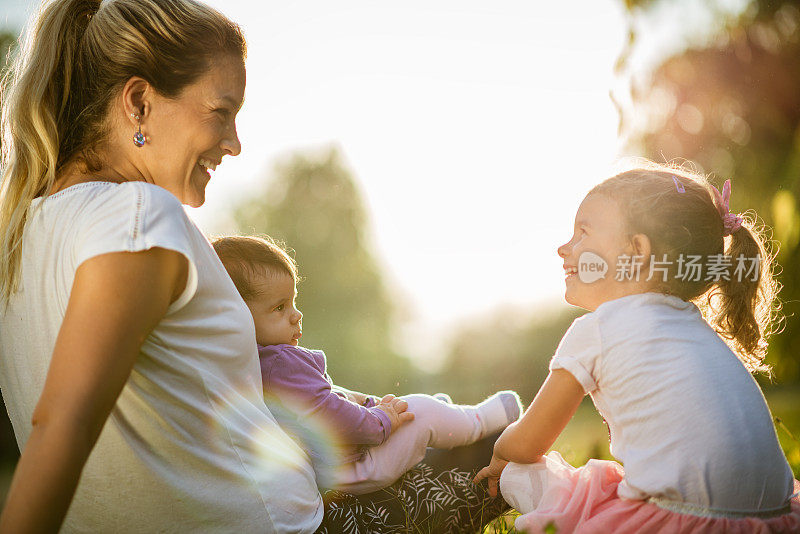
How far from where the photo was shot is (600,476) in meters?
1.91

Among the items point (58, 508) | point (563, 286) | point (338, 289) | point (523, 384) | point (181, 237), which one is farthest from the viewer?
point (338, 289)

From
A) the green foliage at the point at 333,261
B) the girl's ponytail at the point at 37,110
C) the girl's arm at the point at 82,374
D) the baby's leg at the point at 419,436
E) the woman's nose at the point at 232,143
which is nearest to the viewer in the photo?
the girl's arm at the point at 82,374

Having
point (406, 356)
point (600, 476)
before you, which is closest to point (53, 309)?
point (600, 476)

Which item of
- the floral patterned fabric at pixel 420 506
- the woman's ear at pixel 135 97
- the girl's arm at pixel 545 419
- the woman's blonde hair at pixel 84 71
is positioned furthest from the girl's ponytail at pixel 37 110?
the girl's arm at pixel 545 419

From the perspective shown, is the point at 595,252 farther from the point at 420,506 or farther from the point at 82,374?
the point at 82,374

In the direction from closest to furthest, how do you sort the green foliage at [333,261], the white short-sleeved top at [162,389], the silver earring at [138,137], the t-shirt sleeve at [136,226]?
the t-shirt sleeve at [136,226] → the white short-sleeved top at [162,389] → the silver earring at [138,137] → the green foliage at [333,261]

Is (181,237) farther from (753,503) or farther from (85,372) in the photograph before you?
(753,503)

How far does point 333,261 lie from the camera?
437 inches

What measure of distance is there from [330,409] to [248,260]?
1.85ft

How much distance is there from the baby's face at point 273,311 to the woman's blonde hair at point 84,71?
A: 74cm

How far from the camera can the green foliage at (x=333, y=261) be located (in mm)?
8984

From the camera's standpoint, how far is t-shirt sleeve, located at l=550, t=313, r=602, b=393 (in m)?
1.84

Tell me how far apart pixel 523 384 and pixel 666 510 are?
22.6ft

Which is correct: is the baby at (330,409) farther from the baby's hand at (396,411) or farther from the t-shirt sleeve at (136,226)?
the t-shirt sleeve at (136,226)
